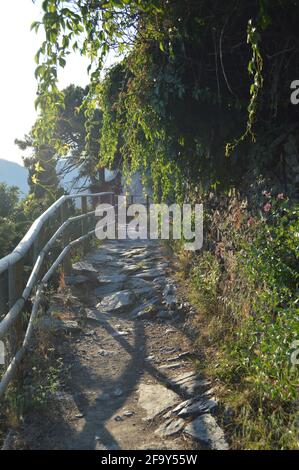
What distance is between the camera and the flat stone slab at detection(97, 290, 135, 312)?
578 centimetres

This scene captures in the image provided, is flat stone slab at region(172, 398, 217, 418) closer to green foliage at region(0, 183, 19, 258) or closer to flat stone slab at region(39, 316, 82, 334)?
flat stone slab at region(39, 316, 82, 334)

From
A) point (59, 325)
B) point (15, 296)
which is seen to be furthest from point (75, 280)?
point (15, 296)

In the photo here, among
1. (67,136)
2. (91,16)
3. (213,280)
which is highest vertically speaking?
(67,136)

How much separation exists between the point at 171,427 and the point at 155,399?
17.6 inches

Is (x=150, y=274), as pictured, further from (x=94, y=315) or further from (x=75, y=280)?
(x=94, y=315)

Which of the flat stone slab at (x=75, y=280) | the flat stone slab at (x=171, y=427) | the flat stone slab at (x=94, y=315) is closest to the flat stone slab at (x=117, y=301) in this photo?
the flat stone slab at (x=94, y=315)

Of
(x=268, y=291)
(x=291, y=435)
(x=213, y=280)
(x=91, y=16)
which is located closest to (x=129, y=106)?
(x=91, y=16)

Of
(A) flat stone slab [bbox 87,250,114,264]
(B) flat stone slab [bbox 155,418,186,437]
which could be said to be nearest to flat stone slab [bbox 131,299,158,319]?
(B) flat stone slab [bbox 155,418,186,437]

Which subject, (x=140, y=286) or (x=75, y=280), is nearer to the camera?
(x=140, y=286)

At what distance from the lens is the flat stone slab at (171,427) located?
9.62ft

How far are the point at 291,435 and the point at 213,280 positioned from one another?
8.46 feet

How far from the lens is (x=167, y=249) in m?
8.41

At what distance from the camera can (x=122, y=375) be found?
3943 millimetres

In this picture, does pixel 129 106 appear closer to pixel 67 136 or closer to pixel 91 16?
pixel 91 16
